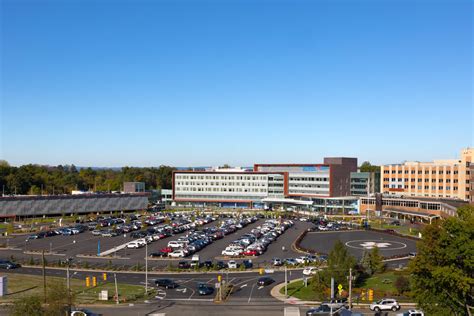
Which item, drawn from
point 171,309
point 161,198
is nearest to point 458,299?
point 171,309

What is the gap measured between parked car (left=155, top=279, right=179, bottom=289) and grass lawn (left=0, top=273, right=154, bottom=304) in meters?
1.68

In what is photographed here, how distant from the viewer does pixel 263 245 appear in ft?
230

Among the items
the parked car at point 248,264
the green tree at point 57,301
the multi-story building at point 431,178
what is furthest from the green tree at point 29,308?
the multi-story building at point 431,178

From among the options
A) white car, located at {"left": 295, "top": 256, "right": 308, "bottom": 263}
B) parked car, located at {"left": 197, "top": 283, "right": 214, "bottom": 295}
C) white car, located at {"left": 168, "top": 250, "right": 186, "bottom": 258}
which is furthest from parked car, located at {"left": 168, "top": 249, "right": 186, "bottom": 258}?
parked car, located at {"left": 197, "top": 283, "right": 214, "bottom": 295}

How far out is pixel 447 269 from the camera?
30297mm

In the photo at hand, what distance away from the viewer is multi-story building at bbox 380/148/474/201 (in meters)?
110

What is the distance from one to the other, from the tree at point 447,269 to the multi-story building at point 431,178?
8158 centimetres

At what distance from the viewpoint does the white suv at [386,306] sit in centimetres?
3894

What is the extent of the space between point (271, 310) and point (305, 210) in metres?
87.2

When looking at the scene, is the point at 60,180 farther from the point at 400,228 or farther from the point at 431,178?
the point at 431,178

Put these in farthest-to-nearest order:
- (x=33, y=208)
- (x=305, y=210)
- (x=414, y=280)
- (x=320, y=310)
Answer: (x=305, y=210) → (x=33, y=208) → (x=320, y=310) → (x=414, y=280)

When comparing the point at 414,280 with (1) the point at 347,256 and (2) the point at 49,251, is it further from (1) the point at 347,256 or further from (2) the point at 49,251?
(2) the point at 49,251

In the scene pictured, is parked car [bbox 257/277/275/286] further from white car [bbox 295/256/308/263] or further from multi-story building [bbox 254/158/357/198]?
multi-story building [bbox 254/158/357/198]

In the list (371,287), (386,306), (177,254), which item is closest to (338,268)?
(371,287)
